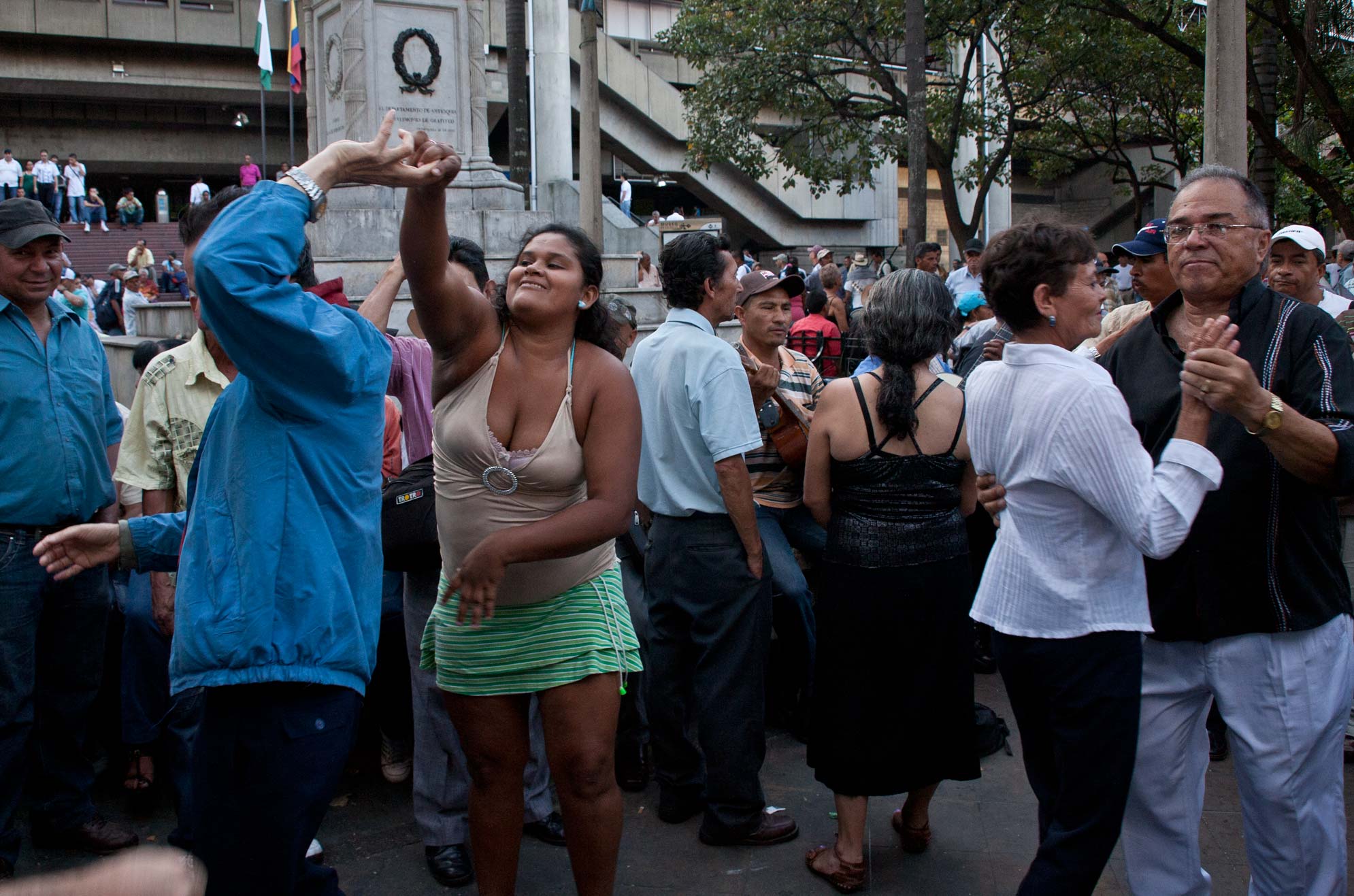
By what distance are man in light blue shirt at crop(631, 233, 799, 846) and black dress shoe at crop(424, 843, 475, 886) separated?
0.85 m

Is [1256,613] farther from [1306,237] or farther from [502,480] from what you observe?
[1306,237]

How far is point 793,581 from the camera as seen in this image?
486 centimetres

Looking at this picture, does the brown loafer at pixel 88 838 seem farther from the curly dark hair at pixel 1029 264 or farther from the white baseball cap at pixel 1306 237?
the white baseball cap at pixel 1306 237

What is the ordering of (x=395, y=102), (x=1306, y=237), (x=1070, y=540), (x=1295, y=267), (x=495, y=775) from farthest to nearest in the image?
(x=395, y=102) → (x=1295, y=267) → (x=1306, y=237) → (x=495, y=775) → (x=1070, y=540)

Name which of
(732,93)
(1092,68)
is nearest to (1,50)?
(732,93)

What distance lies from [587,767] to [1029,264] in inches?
69.5

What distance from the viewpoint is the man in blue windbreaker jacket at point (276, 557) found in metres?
2.29

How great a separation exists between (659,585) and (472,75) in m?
9.68

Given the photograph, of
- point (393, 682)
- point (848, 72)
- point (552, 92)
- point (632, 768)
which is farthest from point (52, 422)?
point (848, 72)

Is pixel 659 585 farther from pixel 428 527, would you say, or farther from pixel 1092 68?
pixel 1092 68

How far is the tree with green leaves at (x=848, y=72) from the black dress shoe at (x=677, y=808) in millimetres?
16390

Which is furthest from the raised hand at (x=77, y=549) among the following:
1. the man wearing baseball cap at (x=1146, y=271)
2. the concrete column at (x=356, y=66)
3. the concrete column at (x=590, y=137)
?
the concrete column at (x=590, y=137)

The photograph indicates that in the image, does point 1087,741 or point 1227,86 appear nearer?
point 1087,741

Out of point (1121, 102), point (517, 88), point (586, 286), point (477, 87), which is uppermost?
point (1121, 102)
